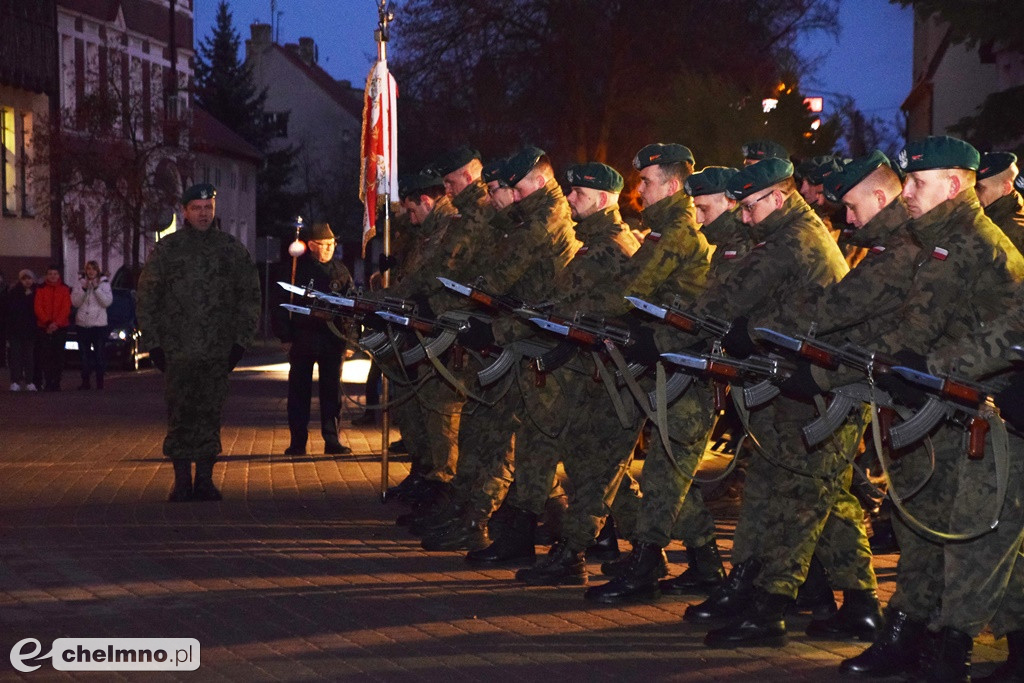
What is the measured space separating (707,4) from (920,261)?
2604 centimetres

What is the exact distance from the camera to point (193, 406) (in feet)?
40.9

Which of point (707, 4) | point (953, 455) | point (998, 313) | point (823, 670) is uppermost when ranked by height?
point (707, 4)

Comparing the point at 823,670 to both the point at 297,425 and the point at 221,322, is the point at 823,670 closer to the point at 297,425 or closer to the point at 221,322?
the point at 221,322

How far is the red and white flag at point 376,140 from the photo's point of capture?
13180 millimetres

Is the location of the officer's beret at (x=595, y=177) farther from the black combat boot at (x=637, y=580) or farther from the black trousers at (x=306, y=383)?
the black trousers at (x=306, y=383)

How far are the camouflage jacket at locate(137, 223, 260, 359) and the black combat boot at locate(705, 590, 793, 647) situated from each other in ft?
18.8

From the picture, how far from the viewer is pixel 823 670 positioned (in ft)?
23.4

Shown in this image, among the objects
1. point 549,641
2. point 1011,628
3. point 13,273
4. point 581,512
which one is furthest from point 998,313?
point 13,273

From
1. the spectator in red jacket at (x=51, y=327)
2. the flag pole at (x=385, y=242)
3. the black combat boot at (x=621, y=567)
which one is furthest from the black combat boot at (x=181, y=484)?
the spectator in red jacket at (x=51, y=327)

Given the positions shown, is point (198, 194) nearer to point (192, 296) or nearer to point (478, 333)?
point (192, 296)

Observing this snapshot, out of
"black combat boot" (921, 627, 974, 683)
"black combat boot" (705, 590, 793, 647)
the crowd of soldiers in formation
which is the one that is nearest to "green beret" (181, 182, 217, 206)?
the crowd of soldiers in formation

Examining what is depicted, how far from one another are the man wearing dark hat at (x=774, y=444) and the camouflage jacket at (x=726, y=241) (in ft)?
0.43

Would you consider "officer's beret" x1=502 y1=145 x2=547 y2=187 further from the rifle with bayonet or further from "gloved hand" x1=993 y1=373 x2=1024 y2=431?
"gloved hand" x1=993 y1=373 x2=1024 y2=431

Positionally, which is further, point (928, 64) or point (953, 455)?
point (928, 64)
